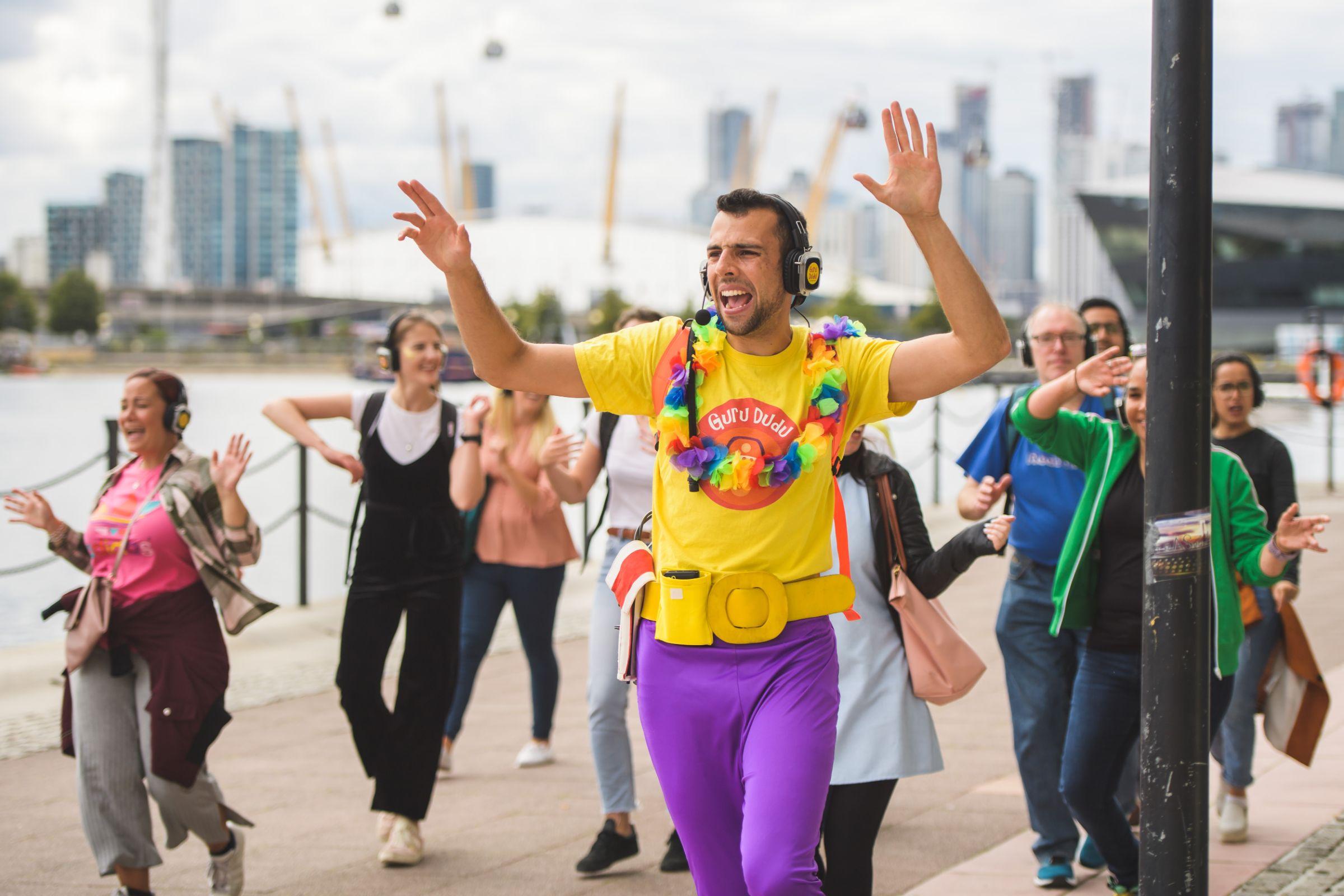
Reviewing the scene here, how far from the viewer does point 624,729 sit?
5.04 meters

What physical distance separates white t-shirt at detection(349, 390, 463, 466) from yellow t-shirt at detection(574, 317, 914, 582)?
2.17 meters

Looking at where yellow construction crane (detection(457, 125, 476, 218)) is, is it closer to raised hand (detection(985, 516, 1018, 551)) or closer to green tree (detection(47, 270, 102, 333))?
green tree (detection(47, 270, 102, 333))

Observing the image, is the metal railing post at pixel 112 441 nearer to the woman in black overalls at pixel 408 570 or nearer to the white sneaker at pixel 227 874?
the woman in black overalls at pixel 408 570

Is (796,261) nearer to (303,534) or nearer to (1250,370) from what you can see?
(1250,370)

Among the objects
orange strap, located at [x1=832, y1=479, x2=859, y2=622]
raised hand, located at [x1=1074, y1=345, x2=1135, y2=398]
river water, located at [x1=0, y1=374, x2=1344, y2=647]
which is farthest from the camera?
river water, located at [x1=0, y1=374, x2=1344, y2=647]

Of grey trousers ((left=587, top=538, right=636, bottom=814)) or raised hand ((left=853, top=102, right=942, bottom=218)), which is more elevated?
raised hand ((left=853, top=102, right=942, bottom=218))

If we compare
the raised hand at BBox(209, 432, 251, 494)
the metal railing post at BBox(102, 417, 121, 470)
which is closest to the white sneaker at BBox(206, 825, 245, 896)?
the raised hand at BBox(209, 432, 251, 494)

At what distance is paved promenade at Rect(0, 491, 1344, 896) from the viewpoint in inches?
183

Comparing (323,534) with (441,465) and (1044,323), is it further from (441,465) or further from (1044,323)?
(1044,323)

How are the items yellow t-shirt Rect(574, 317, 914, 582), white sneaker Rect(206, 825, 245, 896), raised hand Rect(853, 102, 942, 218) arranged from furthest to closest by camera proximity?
white sneaker Rect(206, 825, 245, 896), yellow t-shirt Rect(574, 317, 914, 582), raised hand Rect(853, 102, 942, 218)

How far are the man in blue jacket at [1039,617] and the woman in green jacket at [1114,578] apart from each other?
29 cm

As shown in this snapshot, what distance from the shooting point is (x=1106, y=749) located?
415 centimetres

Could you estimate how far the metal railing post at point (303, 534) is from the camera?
31.6 feet

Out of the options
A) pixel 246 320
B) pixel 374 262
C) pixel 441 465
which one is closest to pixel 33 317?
pixel 246 320
